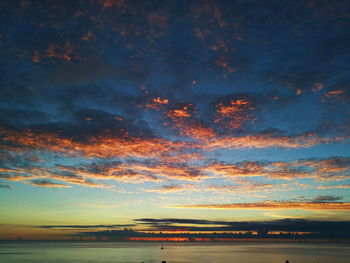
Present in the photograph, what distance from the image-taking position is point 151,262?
126 metres

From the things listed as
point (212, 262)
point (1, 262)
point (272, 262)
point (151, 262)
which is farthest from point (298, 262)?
point (1, 262)

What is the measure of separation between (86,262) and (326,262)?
376 ft

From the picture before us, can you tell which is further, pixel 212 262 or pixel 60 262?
pixel 212 262

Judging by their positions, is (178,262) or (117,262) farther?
(178,262)

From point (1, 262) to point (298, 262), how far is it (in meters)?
142

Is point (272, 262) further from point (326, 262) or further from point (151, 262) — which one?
point (151, 262)

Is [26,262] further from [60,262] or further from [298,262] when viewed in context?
[298,262]

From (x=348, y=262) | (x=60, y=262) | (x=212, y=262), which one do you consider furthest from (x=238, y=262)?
(x=60, y=262)

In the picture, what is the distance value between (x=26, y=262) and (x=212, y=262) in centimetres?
8794

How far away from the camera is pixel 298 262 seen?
418ft

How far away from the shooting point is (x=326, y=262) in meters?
130

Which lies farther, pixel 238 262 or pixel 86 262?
pixel 238 262

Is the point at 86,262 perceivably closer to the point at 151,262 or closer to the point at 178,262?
the point at 151,262

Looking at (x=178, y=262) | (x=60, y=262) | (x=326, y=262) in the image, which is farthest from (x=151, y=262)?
(x=326, y=262)
